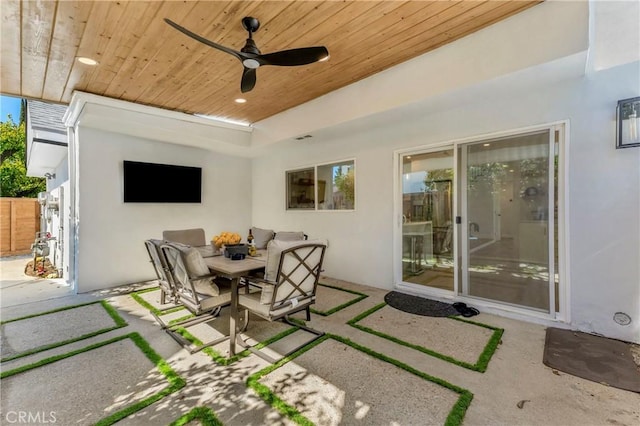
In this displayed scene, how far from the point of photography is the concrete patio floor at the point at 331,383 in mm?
1777

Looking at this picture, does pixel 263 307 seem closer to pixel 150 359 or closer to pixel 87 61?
pixel 150 359

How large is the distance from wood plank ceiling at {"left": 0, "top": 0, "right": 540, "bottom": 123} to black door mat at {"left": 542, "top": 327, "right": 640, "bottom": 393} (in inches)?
123

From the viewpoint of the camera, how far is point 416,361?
2.39 meters

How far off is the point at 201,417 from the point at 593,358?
3.20 metres

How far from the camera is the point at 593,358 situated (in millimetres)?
2367

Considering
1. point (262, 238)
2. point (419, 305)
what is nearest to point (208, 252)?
point (262, 238)

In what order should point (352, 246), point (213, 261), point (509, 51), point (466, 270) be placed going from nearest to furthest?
1. point (509, 51)
2. point (213, 261)
3. point (466, 270)
4. point (352, 246)

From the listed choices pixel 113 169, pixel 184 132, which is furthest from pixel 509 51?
pixel 113 169

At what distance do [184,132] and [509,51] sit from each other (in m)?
4.75

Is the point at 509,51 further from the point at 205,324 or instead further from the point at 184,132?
the point at 184,132

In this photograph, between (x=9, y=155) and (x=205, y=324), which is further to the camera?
(x=9, y=155)

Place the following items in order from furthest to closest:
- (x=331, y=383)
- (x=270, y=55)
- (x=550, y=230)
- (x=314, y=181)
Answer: (x=314, y=181), (x=550, y=230), (x=270, y=55), (x=331, y=383)

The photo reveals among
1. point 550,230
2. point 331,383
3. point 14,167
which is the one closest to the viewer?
point 331,383

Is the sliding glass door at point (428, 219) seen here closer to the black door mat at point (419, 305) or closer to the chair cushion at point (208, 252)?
the black door mat at point (419, 305)
